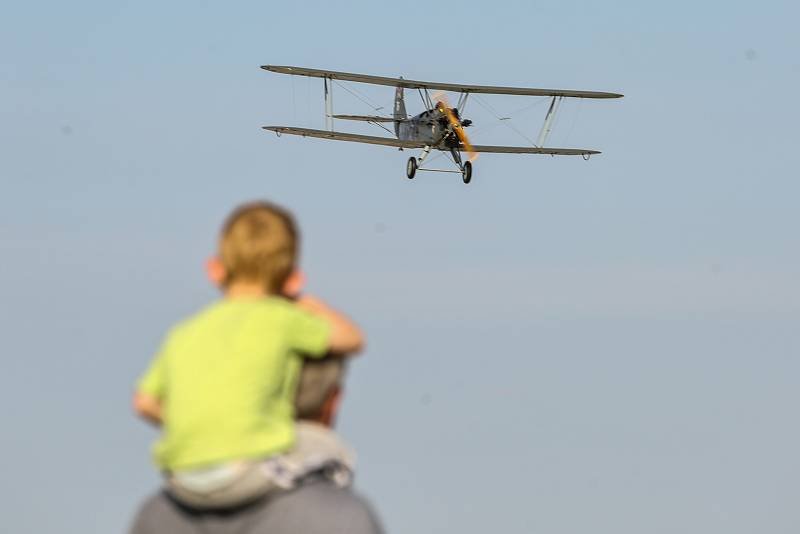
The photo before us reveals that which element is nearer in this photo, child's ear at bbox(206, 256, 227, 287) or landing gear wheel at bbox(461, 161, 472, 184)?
child's ear at bbox(206, 256, 227, 287)

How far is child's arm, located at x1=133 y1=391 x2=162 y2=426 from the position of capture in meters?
4.29

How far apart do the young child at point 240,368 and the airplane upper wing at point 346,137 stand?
4973 centimetres

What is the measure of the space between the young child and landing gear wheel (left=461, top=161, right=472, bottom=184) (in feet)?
157

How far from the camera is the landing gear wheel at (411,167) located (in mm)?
54500

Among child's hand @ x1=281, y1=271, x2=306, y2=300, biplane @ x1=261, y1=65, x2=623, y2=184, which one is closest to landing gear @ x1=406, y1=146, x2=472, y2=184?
biplane @ x1=261, y1=65, x2=623, y2=184

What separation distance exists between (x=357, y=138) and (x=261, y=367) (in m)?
50.5

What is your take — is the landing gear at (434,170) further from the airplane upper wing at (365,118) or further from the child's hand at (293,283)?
the child's hand at (293,283)

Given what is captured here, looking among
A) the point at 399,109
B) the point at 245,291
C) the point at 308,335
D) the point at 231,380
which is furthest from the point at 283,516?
the point at 399,109

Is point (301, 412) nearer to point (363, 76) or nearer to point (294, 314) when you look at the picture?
point (294, 314)

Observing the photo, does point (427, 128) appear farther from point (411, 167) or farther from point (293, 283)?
point (293, 283)

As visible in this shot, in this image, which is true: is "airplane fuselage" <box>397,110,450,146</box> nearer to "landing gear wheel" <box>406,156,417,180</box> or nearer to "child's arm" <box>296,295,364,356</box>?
"landing gear wheel" <box>406,156,417,180</box>

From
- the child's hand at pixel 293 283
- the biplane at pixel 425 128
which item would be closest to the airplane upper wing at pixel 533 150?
the biplane at pixel 425 128

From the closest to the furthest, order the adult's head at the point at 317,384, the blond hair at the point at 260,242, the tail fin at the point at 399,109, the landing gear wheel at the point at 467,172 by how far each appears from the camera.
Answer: the blond hair at the point at 260,242, the adult's head at the point at 317,384, the landing gear wheel at the point at 467,172, the tail fin at the point at 399,109

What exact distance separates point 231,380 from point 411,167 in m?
50.8
